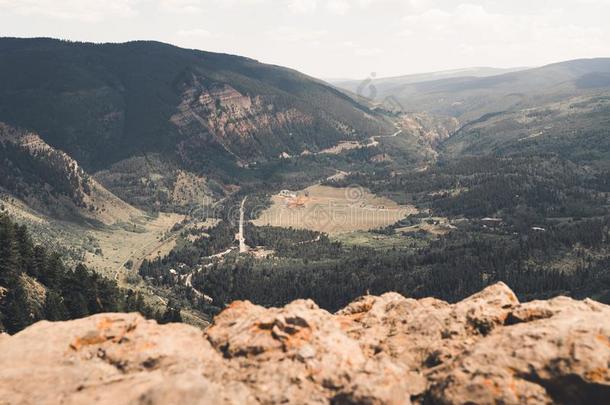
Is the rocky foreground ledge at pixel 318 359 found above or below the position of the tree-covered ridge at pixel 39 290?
above

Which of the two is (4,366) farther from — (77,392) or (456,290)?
(456,290)

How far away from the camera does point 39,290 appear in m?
109

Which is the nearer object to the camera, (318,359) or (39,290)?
(318,359)

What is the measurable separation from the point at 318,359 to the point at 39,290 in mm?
92588

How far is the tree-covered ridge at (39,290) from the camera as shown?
95625mm

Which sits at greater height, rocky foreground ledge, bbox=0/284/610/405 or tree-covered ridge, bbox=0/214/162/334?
rocky foreground ledge, bbox=0/284/610/405

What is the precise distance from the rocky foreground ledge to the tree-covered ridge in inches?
2385

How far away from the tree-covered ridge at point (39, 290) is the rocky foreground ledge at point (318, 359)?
2385 inches

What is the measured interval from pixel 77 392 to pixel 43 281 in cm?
9323

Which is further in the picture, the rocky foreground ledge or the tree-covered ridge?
the tree-covered ridge

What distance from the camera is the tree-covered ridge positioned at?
9562 cm

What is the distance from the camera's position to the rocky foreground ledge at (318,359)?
30672 mm

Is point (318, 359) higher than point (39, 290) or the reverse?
higher

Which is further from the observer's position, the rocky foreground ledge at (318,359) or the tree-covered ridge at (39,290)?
the tree-covered ridge at (39,290)
